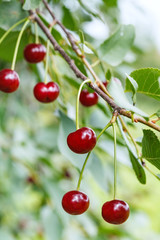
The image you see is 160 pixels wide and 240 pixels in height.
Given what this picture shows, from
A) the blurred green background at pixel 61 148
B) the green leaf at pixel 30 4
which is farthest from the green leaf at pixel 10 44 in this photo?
the green leaf at pixel 30 4

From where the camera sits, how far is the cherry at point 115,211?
2.22ft

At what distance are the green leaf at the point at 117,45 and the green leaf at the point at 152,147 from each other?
1.33 ft

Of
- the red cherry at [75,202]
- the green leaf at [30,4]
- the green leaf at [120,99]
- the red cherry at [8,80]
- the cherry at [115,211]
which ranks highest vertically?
the green leaf at [30,4]

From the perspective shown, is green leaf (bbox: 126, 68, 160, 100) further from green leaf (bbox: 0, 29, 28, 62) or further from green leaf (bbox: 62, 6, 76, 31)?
green leaf (bbox: 62, 6, 76, 31)

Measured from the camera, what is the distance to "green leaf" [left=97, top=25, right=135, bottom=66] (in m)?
1.01

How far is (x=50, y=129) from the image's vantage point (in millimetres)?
1810

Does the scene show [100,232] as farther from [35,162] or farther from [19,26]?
[19,26]

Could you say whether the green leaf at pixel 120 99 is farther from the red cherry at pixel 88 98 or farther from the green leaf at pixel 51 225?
the green leaf at pixel 51 225

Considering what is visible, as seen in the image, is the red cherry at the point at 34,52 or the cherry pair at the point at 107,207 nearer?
the cherry pair at the point at 107,207

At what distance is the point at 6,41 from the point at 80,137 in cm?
57

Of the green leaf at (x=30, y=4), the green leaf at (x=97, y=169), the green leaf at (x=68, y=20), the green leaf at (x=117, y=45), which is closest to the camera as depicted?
the green leaf at (x=30, y=4)

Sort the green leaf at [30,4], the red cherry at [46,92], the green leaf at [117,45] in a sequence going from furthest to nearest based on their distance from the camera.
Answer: the green leaf at [117,45]
the red cherry at [46,92]
the green leaf at [30,4]

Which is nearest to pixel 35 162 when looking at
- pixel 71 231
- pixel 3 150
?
pixel 3 150

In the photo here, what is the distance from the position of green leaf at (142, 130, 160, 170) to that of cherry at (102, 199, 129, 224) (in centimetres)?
13
